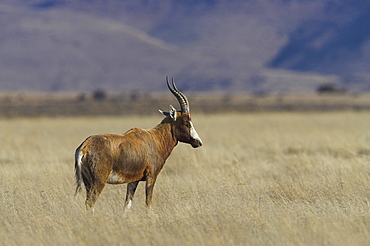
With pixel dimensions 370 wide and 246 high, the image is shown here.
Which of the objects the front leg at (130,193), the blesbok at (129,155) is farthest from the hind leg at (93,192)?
the front leg at (130,193)

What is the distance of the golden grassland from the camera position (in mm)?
8227

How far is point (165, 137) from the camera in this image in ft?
33.8

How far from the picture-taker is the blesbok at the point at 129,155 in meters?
8.97

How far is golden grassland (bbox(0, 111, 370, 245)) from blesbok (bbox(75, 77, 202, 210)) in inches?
18.5

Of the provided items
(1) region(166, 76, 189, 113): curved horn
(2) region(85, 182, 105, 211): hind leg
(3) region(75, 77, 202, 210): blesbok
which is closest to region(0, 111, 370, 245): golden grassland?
(2) region(85, 182, 105, 211): hind leg

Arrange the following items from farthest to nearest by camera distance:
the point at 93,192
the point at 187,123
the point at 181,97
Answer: the point at 187,123, the point at 181,97, the point at 93,192

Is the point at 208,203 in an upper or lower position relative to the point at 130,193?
lower

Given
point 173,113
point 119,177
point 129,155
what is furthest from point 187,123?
point 119,177

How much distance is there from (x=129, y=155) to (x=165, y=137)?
44.3 inches

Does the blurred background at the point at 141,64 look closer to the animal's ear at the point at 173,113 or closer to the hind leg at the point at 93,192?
the animal's ear at the point at 173,113

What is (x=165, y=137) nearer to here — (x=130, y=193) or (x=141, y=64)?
(x=130, y=193)

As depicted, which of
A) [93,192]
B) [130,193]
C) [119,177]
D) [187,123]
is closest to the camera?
[93,192]

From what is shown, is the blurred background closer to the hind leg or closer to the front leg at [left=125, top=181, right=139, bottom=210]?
the front leg at [left=125, top=181, right=139, bottom=210]

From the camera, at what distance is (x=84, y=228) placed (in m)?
8.63
